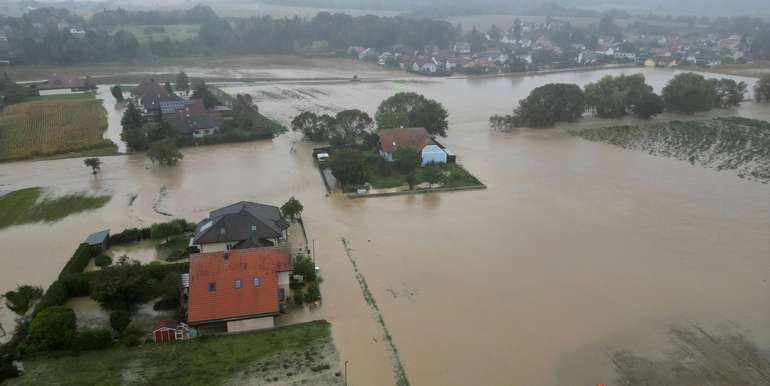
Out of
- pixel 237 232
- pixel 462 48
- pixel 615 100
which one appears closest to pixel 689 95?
pixel 615 100

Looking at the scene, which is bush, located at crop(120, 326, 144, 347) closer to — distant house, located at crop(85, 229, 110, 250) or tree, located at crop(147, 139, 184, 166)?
distant house, located at crop(85, 229, 110, 250)

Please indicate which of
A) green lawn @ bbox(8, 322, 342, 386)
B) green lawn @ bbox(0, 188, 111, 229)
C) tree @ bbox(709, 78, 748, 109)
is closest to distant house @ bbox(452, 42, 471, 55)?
tree @ bbox(709, 78, 748, 109)

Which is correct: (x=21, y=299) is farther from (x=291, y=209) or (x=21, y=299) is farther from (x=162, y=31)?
(x=162, y=31)

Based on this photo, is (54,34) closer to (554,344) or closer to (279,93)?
(279,93)

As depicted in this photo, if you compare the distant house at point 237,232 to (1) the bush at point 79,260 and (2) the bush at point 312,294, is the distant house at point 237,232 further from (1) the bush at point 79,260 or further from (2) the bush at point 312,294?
(1) the bush at point 79,260

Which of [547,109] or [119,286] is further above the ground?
[547,109]

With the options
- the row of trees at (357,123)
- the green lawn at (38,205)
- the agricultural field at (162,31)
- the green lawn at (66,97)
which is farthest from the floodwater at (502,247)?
the agricultural field at (162,31)
